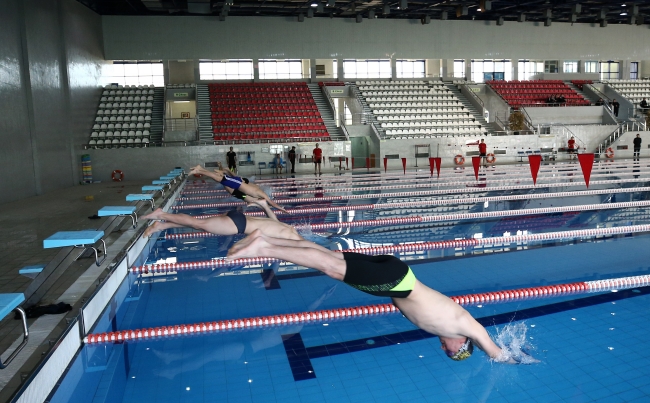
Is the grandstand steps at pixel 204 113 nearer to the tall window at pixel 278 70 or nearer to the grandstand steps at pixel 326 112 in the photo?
the tall window at pixel 278 70

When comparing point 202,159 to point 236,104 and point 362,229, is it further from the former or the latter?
point 362,229

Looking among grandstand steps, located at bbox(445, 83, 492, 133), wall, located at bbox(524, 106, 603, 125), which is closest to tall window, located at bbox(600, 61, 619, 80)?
wall, located at bbox(524, 106, 603, 125)

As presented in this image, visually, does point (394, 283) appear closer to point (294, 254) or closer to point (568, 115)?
point (294, 254)

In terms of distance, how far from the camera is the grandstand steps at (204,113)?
18.7 metres

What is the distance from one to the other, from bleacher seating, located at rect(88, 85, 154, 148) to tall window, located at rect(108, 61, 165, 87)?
2.83 metres

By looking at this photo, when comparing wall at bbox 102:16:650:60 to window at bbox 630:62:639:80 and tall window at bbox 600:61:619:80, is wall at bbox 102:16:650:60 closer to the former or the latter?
window at bbox 630:62:639:80

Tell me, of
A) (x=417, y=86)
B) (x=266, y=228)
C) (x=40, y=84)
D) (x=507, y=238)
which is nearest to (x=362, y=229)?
(x=507, y=238)

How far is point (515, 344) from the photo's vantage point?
10.8ft

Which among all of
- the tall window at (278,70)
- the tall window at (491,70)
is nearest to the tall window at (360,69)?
the tall window at (278,70)

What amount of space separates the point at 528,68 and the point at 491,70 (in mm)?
1844

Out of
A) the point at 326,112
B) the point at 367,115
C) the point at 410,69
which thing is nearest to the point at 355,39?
the point at 326,112

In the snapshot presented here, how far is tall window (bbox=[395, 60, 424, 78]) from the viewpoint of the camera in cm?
2584

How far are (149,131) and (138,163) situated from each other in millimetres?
1772

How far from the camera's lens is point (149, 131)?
18.4 metres
